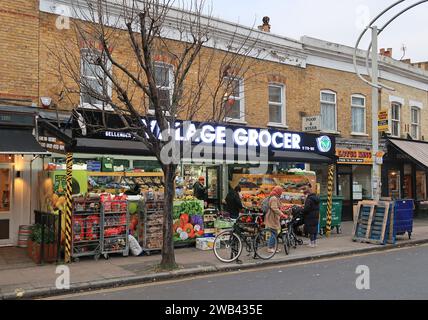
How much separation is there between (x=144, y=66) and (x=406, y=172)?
1783 centimetres

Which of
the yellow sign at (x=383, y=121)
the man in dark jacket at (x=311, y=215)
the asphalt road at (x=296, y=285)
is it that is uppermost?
the yellow sign at (x=383, y=121)

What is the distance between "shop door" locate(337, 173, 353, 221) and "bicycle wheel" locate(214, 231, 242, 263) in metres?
10.4

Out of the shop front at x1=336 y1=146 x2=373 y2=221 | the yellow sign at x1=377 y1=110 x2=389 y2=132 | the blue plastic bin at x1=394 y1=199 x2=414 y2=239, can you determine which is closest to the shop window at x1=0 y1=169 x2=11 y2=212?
the blue plastic bin at x1=394 y1=199 x2=414 y2=239

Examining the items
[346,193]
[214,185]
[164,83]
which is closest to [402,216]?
[214,185]

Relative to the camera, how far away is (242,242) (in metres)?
11.1

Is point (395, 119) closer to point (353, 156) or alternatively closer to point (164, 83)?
point (353, 156)

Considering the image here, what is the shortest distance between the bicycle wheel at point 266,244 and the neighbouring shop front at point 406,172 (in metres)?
11.5

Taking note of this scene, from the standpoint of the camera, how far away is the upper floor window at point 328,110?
19.5 meters

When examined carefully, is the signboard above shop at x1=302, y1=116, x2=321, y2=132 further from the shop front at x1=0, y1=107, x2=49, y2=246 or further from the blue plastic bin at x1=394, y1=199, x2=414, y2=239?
the shop front at x1=0, y1=107, x2=49, y2=246

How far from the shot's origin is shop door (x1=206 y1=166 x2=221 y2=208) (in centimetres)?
1602

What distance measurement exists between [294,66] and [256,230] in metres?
9.24

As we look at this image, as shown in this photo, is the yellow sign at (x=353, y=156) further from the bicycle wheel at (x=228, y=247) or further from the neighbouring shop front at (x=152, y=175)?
the bicycle wheel at (x=228, y=247)

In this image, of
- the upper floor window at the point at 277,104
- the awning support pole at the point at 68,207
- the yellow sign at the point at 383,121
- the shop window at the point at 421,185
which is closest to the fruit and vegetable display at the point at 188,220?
the awning support pole at the point at 68,207

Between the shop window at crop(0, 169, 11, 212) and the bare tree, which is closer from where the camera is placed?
the bare tree
